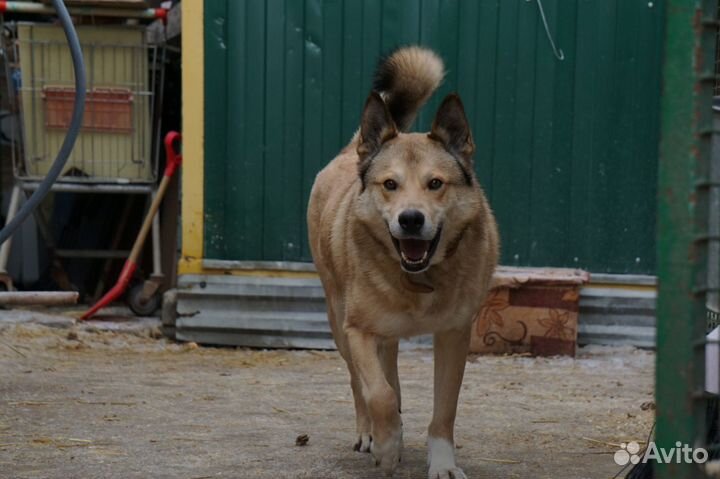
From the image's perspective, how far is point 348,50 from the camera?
6824mm

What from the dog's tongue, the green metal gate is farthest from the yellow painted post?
the dog's tongue

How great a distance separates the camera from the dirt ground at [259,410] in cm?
383

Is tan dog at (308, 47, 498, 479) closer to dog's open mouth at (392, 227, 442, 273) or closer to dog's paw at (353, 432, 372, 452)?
dog's open mouth at (392, 227, 442, 273)

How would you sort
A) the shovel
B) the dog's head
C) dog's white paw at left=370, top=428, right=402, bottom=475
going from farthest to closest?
the shovel, the dog's head, dog's white paw at left=370, top=428, right=402, bottom=475

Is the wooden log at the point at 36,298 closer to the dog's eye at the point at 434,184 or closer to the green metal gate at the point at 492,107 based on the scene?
the dog's eye at the point at 434,184

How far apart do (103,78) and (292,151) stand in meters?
1.61

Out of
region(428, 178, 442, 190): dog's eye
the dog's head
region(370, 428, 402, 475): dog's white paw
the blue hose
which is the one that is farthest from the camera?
the blue hose

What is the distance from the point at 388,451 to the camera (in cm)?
350

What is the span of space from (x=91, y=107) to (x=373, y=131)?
13.4 feet

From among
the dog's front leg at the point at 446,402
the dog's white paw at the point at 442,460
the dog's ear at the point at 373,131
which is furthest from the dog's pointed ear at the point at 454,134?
the dog's white paw at the point at 442,460

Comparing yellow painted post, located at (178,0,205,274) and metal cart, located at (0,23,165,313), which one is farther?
metal cart, located at (0,23,165,313)

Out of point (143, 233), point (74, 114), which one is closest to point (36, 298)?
point (74, 114)

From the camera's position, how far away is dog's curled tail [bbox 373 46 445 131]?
4.37 metres

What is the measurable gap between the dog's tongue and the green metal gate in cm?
320
